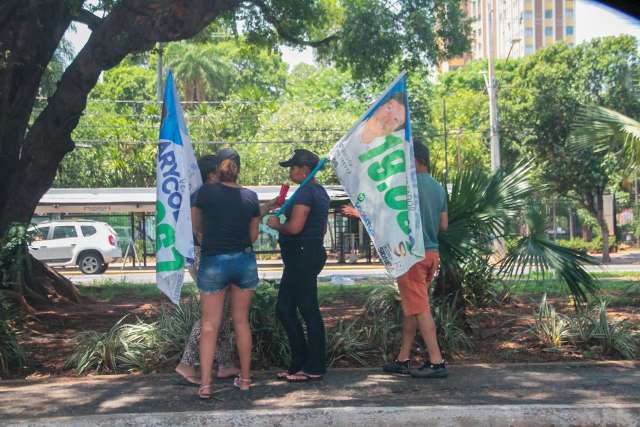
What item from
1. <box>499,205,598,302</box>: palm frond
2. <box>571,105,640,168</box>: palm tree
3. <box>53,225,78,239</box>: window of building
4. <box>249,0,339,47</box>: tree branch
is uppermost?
<box>249,0,339,47</box>: tree branch

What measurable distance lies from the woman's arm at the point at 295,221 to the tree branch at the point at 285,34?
7.65 meters

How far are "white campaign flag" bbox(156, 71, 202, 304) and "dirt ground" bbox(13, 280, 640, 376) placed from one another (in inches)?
67.5

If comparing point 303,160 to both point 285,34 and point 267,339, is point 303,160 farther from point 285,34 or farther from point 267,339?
point 285,34

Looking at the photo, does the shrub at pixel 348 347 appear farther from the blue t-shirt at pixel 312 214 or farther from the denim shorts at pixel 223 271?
the denim shorts at pixel 223 271

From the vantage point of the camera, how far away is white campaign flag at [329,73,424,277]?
607 cm

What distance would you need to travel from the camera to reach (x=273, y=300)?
23.7 ft

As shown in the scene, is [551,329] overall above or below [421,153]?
below

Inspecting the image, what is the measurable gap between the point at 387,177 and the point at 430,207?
555mm

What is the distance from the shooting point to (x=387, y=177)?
6.14 meters

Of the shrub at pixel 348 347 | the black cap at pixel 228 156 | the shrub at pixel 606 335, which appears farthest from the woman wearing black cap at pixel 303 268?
the shrub at pixel 606 335

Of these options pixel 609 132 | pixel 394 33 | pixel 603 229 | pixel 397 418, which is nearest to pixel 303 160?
pixel 397 418

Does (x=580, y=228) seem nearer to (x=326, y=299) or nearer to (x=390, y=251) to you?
(x=326, y=299)

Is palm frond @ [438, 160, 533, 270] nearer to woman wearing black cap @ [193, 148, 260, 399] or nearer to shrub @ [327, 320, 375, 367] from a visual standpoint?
shrub @ [327, 320, 375, 367]

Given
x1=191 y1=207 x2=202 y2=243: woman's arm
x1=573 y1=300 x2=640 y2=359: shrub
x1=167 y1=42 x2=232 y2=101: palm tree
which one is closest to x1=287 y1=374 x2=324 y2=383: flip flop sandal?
x1=191 y1=207 x2=202 y2=243: woman's arm
